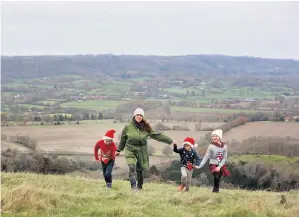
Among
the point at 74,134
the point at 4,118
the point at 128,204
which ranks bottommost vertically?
the point at 74,134

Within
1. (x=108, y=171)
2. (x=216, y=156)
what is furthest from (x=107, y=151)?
(x=216, y=156)

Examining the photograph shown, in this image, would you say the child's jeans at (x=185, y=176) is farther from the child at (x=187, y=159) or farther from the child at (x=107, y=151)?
the child at (x=107, y=151)

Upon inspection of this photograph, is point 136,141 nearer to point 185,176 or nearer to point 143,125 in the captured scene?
point 143,125

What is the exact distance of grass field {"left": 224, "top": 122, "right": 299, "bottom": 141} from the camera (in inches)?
2234

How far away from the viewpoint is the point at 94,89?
124500mm

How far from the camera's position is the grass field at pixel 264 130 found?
56750 millimetres

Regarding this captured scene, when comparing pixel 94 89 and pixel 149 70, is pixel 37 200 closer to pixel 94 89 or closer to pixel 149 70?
pixel 94 89

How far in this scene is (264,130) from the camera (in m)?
60.2

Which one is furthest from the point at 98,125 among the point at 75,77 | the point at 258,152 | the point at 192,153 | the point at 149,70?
the point at 149,70

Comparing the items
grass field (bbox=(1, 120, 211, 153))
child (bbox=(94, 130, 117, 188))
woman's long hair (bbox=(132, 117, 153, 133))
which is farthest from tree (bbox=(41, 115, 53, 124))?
woman's long hair (bbox=(132, 117, 153, 133))

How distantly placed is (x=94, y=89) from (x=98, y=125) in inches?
2306

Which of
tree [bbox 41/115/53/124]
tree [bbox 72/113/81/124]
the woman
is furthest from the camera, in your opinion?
tree [bbox 72/113/81/124]

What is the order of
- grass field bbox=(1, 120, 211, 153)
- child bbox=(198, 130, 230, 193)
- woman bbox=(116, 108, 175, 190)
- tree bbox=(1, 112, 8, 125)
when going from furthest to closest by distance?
tree bbox=(1, 112, 8, 125) < grass field bbox=(1, 120, 211, 153) < child bbox=(198, 130, 230, 193) < woman bbox=(116, 108, 175, 190)

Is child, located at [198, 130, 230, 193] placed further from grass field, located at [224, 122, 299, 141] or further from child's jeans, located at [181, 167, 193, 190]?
grass field, located at [224, 122, 299, 141]
